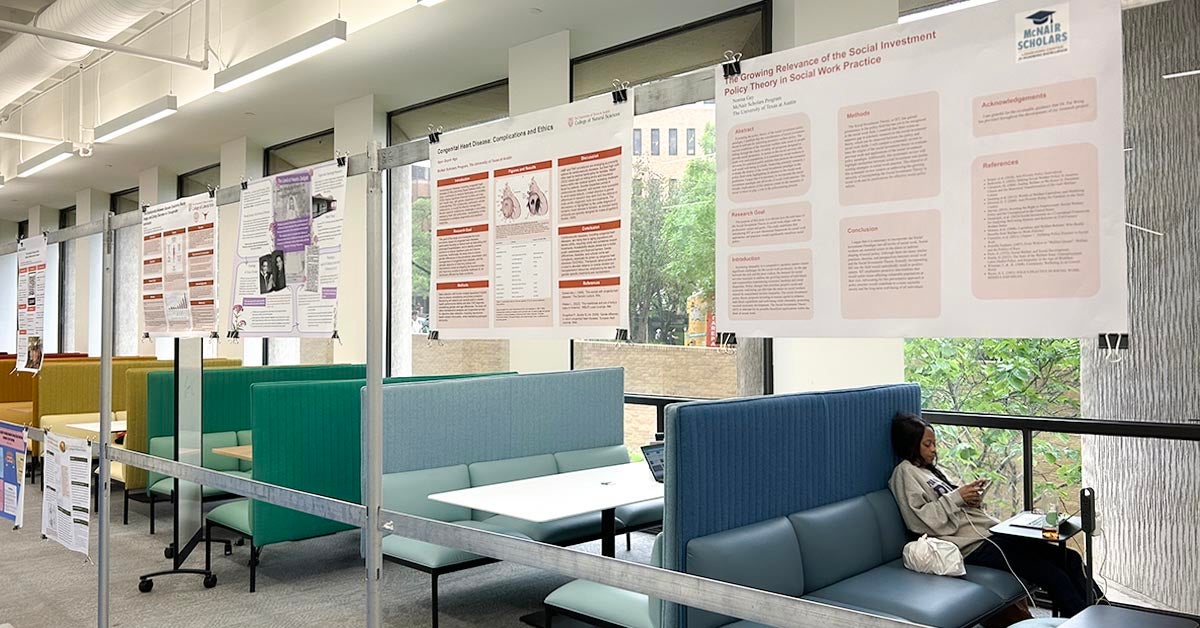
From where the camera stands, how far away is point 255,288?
2.99m

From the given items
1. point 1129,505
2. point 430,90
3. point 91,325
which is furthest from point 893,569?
point 91,325

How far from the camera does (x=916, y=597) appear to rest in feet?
10.9

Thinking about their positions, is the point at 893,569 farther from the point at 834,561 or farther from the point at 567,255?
the point at 567,255

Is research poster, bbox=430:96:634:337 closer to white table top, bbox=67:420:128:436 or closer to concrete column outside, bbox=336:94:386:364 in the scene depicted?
white table top, bbox=67:420:128:436

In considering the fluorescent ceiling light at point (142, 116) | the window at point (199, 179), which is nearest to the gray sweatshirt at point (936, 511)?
the fluorescent ceiling light at point (142, 116)

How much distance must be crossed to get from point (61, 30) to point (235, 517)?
415cm

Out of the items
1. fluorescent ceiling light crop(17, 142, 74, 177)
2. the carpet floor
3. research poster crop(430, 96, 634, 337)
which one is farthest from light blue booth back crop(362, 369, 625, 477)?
fluorescent ceiling light crop(17, 142, 74, 177)

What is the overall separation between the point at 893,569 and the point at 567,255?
2.43 metres

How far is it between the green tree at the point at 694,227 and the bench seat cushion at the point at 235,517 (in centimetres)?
304

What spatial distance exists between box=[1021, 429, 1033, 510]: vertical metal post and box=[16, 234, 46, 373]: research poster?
492cm

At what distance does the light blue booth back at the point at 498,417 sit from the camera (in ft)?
14.9

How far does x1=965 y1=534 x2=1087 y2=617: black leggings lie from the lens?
12.3ft

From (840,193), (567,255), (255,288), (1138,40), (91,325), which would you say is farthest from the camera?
(91,325)

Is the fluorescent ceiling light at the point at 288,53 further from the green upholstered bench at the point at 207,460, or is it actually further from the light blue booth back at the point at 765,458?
the light blue booth back at the point at 765,458
